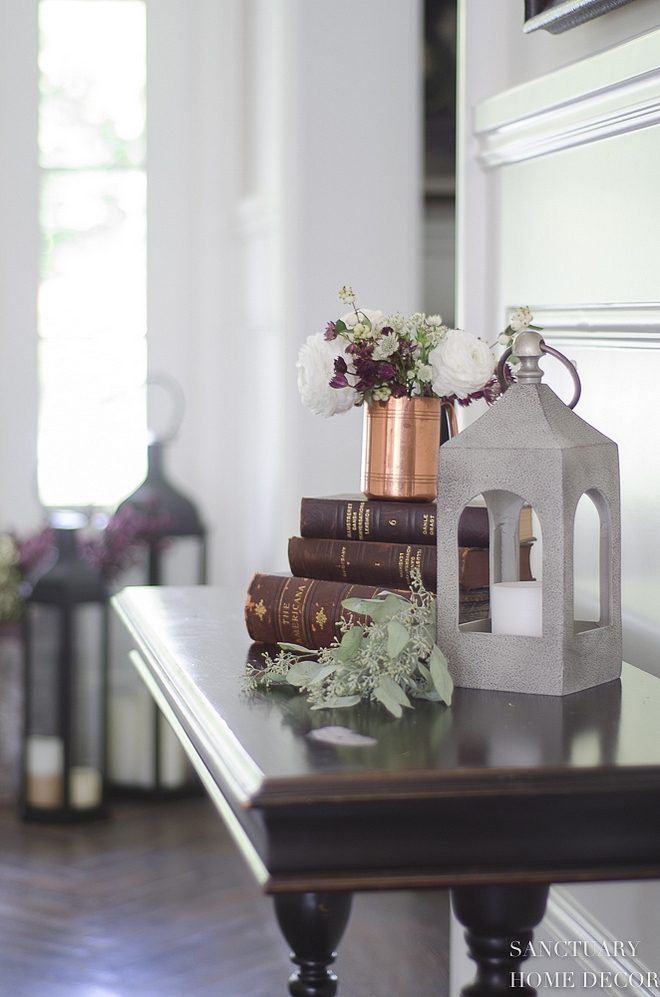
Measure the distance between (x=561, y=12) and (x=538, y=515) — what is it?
66 centimetres

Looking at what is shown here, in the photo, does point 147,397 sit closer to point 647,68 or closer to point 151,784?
point 151,784

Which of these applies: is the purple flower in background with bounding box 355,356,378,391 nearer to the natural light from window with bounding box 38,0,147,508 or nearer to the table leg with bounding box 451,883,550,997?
the table leg with bounding box 451,883,550,997

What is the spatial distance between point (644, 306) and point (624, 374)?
88 mm

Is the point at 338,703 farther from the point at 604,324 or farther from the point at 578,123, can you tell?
the point at 578,123

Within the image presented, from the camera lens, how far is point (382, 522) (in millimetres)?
1064

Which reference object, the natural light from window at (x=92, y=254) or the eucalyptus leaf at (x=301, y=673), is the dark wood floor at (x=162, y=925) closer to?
the natural light from window at (x=92, y=254)

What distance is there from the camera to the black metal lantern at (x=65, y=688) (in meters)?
3.00

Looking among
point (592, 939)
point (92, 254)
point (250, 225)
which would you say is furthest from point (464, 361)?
point (92, 254)

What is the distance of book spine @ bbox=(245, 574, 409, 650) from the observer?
100 cm

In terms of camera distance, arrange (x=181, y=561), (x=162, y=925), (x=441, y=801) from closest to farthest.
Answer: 1. (x=441, y=801)
2. (x=162, y=925)
3. (x=181, y=561)

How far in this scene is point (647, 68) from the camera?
43.3 inches

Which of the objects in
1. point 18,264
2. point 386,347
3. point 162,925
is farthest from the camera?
point 18,264

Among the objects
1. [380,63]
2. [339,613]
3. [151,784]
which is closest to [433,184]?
[380,63]

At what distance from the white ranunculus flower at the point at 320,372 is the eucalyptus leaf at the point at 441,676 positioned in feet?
1.15
